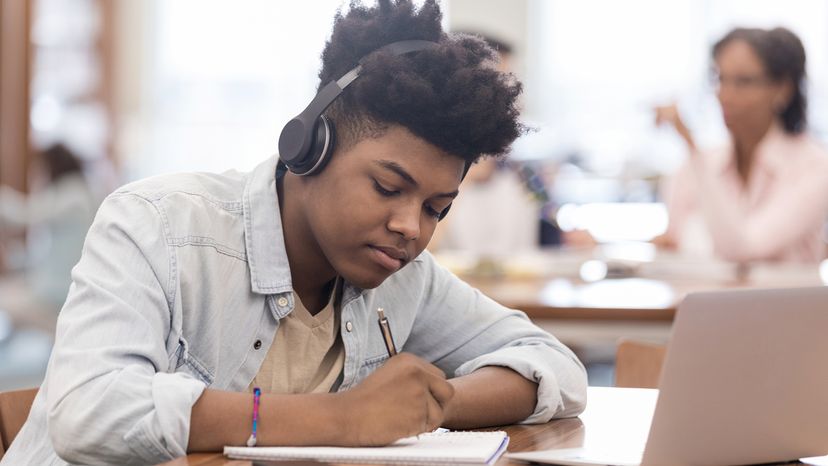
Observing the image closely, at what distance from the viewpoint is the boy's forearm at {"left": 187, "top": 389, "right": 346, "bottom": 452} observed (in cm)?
97

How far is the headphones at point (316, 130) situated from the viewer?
3.84 ft

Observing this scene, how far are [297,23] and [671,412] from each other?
5.92 metres

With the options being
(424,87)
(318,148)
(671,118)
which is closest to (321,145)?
(318,148)

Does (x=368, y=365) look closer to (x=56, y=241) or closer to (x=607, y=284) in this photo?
(x=607, y=284)

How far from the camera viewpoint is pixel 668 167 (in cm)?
604

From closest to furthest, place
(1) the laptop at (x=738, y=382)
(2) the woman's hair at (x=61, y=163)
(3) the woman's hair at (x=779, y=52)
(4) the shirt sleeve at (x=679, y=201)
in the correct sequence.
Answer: (1) the laptop at (x=738, y=382) → (3) the woman's hair at (x=779, y=52) → (4) the shirt sleeve at (x=679, y=201) → (2) the woman's hair at (x=61, y=163)

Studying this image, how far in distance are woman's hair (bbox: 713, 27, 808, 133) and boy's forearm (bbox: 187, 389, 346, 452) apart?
8.56 ft

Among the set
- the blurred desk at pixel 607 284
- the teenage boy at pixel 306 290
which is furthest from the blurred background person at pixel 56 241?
the teenage boy at pixel 306 290

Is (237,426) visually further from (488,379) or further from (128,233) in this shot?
(488,379)

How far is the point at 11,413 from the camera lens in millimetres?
1290

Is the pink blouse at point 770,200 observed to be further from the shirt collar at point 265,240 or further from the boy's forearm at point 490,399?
the shirt collar at point 265,240

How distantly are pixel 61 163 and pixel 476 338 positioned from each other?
3.75 meters

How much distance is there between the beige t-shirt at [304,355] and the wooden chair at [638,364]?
596mm

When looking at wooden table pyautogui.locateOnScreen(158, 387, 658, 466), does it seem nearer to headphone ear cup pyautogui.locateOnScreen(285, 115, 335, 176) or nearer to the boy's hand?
the boy's hand
